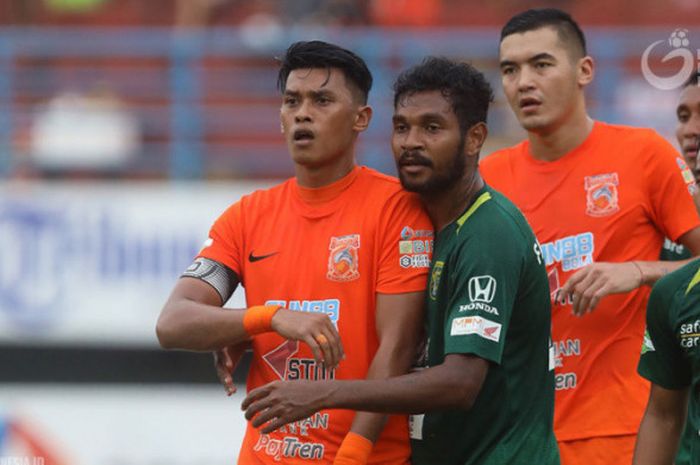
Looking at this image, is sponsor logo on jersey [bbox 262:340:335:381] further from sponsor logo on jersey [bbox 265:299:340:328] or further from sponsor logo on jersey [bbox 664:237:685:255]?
sponsor logo on jersey [bbox 664:237:685:255]

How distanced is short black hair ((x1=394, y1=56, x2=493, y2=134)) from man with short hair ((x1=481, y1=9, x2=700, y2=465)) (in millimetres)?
942

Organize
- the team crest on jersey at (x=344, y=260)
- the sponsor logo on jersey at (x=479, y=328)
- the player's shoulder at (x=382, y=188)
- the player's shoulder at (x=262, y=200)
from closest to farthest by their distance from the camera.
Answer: the sponsor logo on jersey at (x=479, y=328) < the team crest on jersey at (x=344, y=260) < the player's shoulder at (x=382, y=188) < the player's shoulder at (x=262, y=200)

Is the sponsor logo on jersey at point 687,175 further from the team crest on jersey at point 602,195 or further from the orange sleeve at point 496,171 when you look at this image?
the orange sleeve at point 496,171

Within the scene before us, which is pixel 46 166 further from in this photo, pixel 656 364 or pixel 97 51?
pixel 656 364

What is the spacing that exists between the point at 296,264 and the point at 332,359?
629 millimetres

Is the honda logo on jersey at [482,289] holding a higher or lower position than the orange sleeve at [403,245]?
lower

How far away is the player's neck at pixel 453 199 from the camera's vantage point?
4.82 metres

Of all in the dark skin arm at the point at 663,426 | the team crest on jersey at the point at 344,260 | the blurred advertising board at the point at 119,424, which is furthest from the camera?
the blurred advertising board at the point at 119,424

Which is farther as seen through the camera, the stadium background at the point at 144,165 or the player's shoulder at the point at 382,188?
the stadium background at the point at 144,165

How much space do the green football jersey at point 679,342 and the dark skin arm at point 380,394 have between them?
63 centimetres

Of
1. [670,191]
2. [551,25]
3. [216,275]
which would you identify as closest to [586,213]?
[670,191]

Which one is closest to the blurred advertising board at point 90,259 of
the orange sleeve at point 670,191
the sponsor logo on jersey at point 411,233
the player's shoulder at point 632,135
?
the player's shoulder at point 632,135

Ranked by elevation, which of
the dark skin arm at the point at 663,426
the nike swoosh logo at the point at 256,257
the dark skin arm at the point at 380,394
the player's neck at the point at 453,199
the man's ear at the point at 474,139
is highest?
the man's ear at the point at 474,139

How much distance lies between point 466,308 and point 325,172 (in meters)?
0.90
